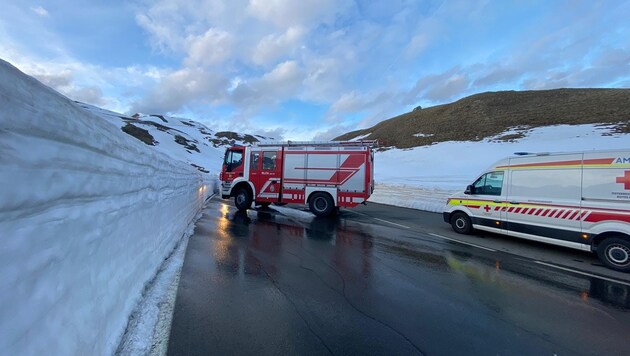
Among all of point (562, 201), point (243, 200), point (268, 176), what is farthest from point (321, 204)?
point (562, 201)

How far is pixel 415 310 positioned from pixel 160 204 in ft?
14.1

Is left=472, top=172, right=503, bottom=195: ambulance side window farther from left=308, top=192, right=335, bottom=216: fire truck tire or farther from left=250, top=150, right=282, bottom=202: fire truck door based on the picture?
left=250, top=150, right=282, bottom=202: fire truck door

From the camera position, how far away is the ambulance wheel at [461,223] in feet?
29.8

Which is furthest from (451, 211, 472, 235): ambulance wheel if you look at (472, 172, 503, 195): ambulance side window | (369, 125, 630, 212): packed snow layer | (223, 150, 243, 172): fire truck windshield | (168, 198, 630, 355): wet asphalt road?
(369, 125, 630, 212): packed snow layer

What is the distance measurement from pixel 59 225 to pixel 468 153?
41988mm

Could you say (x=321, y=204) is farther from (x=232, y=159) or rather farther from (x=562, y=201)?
(x=562, y=201)

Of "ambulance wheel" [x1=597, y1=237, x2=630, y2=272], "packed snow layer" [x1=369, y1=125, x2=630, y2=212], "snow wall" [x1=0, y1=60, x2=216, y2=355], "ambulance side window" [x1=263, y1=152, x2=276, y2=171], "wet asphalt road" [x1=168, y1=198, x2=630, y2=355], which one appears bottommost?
"wet asphalt road" [x1=168, y1=198, x2=630, y2=355]

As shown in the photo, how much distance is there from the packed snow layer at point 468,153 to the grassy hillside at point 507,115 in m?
2.90

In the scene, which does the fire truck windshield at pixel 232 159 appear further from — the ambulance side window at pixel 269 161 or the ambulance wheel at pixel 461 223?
the ambulance wheel at pixel 461 223

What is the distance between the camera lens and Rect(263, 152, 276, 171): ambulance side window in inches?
542

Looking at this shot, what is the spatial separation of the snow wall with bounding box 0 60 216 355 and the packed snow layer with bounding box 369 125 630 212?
17516mm

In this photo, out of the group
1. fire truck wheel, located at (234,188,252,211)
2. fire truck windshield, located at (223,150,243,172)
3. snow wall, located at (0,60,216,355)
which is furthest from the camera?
fire truck windshield, located at (223,150,243,172)

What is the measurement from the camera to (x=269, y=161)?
45.4 feet

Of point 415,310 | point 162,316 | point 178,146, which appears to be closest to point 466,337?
point 415,310
